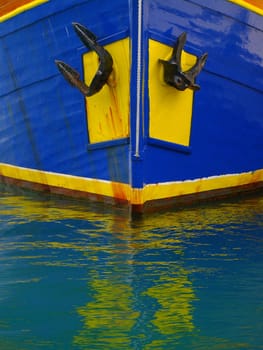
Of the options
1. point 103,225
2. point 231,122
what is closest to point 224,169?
point 231,122

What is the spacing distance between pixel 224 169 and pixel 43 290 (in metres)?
2.39

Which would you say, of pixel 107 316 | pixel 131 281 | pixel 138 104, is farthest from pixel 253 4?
pixel 107 316

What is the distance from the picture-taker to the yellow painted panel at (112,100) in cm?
400

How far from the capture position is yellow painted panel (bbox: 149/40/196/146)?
401 cm

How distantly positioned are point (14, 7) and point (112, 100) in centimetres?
119

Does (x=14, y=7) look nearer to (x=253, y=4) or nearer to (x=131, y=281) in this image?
(x=253, y=4)

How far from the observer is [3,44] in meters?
4.91

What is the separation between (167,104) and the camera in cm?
416

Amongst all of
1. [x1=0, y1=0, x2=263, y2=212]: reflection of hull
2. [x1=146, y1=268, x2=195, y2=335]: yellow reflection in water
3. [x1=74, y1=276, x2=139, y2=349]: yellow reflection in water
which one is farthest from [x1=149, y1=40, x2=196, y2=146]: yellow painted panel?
[x1=74, y1=276, x2=139, y2=349]: yellow reflection in water

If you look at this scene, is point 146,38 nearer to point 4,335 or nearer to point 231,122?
point 231,122

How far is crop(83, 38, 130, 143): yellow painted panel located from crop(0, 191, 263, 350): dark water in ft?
1.90

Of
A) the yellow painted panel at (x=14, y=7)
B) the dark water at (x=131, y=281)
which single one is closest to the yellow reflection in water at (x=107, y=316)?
the dark water at (x=131, y=281)

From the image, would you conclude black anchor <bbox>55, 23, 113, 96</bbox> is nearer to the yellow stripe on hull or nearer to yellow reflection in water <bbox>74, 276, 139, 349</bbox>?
the yellow stripe on hull

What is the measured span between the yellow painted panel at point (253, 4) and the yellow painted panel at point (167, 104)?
22.5 inches
